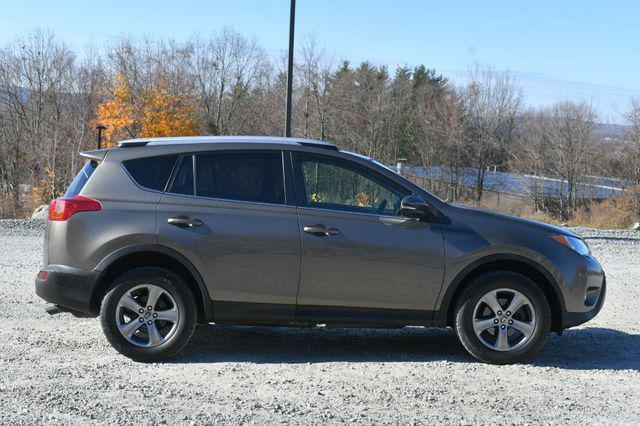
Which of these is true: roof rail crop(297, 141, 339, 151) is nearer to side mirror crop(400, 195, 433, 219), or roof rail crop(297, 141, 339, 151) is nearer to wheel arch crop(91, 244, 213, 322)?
side mirror crop(400, 195, 433, 219)

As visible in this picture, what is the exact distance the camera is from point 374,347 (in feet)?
22.1

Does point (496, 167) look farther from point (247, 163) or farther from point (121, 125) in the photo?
point (247, 163)

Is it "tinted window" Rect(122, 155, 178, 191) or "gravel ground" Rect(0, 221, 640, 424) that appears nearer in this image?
"gravel ground" Rect(0, 221, 640, 424)

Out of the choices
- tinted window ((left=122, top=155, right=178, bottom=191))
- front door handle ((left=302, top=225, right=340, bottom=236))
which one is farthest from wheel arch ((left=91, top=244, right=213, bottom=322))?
front door handle ((left=302, top=225, right=340, bottom=236))

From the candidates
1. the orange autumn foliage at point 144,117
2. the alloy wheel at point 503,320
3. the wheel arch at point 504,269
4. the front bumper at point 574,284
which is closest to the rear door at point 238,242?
the wheel arch at point 504,269

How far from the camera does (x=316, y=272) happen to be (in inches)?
234

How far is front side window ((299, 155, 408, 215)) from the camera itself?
609 cm

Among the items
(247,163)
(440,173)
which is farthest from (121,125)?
(247,163)

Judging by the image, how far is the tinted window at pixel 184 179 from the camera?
6055mm

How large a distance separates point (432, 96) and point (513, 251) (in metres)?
52.0

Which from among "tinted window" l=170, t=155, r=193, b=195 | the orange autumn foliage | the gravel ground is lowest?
the gravel ground

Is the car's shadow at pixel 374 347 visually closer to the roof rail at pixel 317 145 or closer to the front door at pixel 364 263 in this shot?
the front door at pixel 364 263

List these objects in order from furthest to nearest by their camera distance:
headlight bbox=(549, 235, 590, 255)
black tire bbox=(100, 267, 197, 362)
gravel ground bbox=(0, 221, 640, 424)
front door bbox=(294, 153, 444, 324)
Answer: headlight bbox=(549, 235, 590, 255)
front door bbox=(294, 153, 444, 324)
black tire bbox=(100, 267, 197, 362)
gravel ground bbox=(0, 221, 640, 424)

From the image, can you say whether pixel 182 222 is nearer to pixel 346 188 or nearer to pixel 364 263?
pixel 346 188
